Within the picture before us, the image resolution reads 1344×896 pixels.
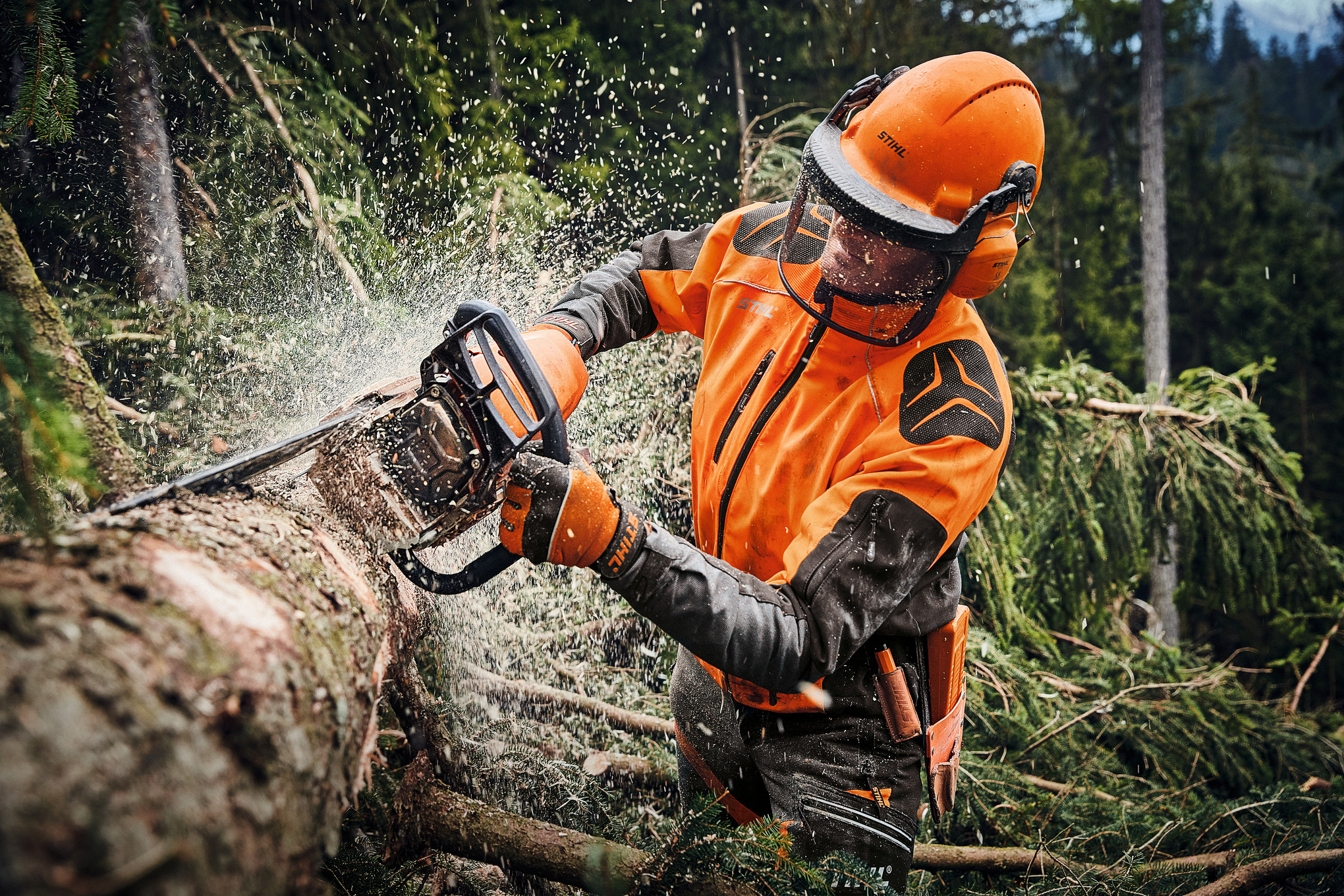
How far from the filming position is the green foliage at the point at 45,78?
1513 mm

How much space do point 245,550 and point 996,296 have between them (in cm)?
1251

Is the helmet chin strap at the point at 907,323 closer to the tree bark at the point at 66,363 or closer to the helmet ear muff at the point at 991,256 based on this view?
the helmet ear muff at the point at 991,256

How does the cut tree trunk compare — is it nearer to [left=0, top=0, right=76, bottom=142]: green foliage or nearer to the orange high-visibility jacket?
the orange high-visibility jacket

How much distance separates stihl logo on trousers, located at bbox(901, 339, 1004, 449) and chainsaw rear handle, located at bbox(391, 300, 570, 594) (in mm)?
805

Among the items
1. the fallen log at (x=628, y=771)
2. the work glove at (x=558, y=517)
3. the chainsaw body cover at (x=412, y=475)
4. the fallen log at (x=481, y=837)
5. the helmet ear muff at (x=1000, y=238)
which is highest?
the helmet ear muff at (x=1000, y=238)

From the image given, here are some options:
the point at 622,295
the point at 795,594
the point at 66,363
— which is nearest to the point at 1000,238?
the point at 795,594

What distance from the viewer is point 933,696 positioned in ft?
6.57

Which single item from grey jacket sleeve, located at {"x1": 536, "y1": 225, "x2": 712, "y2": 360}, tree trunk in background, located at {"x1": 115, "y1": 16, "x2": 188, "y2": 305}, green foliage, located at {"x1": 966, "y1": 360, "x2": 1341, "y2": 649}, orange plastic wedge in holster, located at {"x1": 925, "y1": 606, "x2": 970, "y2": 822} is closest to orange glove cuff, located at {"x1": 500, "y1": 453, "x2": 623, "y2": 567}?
grey jacket sleeve, located at {"x1": 536, "y1": 225, "x2": 712, "y2": 360}

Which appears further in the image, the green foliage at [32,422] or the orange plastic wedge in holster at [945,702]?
the orange plastic wedge in holster at [945,702]

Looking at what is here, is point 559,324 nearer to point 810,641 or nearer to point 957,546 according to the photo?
point 810,641

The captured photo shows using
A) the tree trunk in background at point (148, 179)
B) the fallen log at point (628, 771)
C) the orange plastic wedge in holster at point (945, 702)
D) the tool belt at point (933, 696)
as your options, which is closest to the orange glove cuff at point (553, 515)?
the tool belt at point (933, 696)

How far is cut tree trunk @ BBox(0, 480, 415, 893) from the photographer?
66 centimetres

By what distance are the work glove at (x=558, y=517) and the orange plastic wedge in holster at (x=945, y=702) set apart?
966 mm

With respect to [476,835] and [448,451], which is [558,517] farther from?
[476,835]
